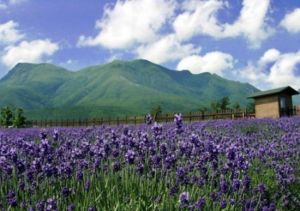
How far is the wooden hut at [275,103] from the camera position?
42.1 meters

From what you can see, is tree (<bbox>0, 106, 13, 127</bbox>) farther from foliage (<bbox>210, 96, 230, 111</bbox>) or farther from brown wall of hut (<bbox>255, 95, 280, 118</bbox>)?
brown wall of hut (<bbox>255, 95, 280, 118</bbox>)

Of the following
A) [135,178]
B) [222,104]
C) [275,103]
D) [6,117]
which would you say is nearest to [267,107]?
[275,103]

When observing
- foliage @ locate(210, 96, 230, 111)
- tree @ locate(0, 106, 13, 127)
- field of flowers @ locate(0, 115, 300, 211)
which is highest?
foliage @ locate(210, 96, 230, 111)

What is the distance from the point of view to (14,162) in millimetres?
5602

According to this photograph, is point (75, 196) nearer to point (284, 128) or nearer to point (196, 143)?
point (196, 143)

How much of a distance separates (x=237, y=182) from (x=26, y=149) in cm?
276

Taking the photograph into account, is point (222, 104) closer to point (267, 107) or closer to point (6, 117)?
point (267, 107)

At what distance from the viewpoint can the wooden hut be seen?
42.1m

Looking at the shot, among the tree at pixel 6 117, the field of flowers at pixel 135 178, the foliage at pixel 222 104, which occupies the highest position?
the foliage at pixel 222 104

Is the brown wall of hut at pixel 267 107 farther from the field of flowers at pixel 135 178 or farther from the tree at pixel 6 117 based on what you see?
the field of flowers at pixel 135 178

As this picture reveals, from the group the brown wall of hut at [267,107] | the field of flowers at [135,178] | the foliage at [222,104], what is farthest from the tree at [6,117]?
the field of flowers at [135,178]

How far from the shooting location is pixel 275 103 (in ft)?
140

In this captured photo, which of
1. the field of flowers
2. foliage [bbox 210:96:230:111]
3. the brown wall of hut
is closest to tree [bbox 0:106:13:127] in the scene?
foliage [bbox 210:96:230:111]

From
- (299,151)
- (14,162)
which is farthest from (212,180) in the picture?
(299,151)
